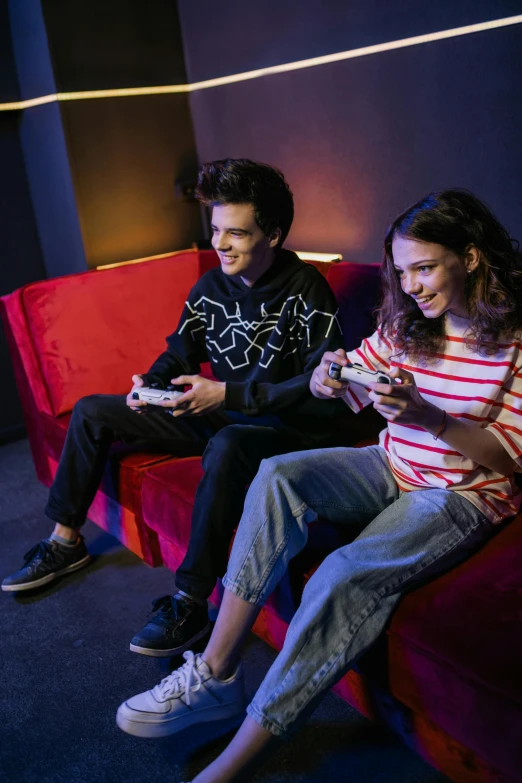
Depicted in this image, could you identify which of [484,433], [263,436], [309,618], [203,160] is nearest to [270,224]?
[263,436]

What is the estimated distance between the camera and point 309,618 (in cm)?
133

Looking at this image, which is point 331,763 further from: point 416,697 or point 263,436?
point 263,436

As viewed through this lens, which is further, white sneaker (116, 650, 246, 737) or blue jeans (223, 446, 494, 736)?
white sneaker (116, 650, 246, 737)

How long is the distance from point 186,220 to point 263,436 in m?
1.92

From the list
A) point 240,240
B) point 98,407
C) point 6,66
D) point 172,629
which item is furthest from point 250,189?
point 6,66

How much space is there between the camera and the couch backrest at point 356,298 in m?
2.12

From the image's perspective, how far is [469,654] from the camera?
1.24 metres

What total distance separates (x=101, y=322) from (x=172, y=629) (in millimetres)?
1280

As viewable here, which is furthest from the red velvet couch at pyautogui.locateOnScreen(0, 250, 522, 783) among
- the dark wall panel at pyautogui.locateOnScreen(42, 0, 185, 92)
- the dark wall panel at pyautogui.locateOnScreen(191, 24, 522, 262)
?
the dark wall panel at pyautogui.locateOnScreen(42, 0, 185, 92)

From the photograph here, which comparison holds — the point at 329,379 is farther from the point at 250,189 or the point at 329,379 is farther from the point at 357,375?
the point at 250,189

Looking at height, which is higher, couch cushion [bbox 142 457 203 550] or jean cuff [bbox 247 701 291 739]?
couch cushion [bbox 142 457 203 550]

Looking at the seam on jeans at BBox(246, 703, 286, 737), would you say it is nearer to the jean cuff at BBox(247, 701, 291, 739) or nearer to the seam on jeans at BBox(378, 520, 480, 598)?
the jean cuff at BBox(247, 701, 291, 739)

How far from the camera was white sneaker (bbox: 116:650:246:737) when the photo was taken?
1.53 metres

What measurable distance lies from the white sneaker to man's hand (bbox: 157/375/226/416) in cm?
63
